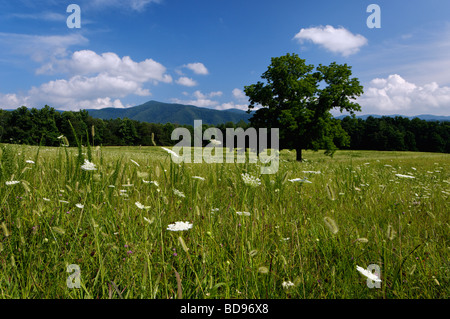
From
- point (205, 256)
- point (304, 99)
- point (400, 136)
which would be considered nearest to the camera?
point (205, 256)

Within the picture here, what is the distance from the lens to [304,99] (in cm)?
3084

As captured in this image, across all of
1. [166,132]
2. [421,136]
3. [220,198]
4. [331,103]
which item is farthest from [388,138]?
[220,198]

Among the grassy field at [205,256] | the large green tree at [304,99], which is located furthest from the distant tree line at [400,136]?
the grassy field at [205,256]

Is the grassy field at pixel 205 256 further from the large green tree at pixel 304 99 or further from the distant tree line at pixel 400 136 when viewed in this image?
the distant tree line at pixel 400 136

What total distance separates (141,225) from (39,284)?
2.98 feet

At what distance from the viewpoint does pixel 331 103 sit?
30.8 m

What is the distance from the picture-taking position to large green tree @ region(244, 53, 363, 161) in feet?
96.2

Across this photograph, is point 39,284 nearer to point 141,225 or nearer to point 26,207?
point 141,225

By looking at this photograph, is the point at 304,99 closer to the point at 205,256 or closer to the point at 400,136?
the point at 205,256

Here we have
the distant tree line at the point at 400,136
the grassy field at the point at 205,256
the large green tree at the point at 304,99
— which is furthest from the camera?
the distant tree line at the point at 400,136

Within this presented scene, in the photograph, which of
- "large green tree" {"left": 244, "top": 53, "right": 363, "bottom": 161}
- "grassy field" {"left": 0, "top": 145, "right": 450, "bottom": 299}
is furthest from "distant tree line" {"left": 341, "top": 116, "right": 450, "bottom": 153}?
"grassy field" {"left": 0, "top": 145, "right": 450, "bottom": 299}

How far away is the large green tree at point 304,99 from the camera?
96.2 feet

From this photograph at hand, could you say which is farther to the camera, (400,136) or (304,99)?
(400,136)

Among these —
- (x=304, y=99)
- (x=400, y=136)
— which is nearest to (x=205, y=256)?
(x=304, y=99)
